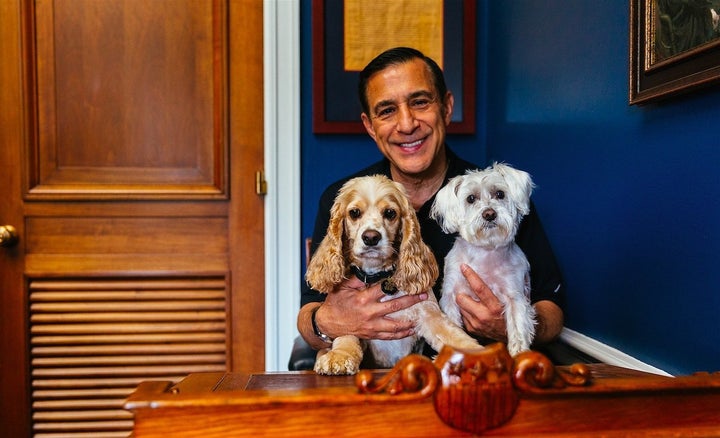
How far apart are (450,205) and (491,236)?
0.15 m

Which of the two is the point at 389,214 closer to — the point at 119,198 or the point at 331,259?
the point at 331,259

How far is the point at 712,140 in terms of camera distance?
3.54 feet

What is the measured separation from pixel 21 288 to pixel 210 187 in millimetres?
875

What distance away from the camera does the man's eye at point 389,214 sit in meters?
1.43

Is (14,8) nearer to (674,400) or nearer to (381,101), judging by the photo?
(381,101)

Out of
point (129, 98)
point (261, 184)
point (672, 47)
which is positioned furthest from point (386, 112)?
point (129, 98)

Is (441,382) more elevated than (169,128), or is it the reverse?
(169,128)

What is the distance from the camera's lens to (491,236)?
137 centimetres

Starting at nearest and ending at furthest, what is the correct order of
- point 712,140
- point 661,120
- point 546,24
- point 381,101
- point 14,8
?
1. point 712,140
2. point 661,120
3. point 381,101
4. point 546,24
5. point 14,8

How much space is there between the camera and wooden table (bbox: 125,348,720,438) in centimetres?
66

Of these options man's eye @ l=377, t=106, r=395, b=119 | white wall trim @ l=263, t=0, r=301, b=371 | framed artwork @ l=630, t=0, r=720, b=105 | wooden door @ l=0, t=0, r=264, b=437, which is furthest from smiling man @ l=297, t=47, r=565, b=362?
wooden door @ l=0, t=0, r=264, b=437

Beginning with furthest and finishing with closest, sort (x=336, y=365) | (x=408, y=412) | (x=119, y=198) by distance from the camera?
1. (x=119, y=198)
2. (x=336, y=365)
3. (x=408, y=412)

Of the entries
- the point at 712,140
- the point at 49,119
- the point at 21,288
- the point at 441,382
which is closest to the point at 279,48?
the point at 49,119

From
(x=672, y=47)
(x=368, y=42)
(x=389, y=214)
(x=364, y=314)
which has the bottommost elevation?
(x=364, y=314)
